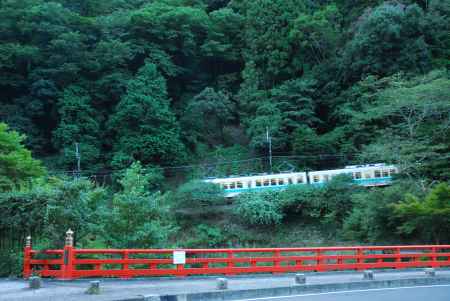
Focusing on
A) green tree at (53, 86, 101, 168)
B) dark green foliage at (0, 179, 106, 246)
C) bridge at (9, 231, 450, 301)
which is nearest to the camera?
bridge at (9, 231, 450, 301)

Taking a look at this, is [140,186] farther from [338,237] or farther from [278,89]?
[278,89]

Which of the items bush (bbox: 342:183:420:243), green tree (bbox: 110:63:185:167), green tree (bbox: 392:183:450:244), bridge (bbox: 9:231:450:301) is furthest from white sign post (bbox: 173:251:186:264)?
green tree (bbox: 110:63:185:167)

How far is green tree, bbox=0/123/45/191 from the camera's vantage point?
74.9 feet

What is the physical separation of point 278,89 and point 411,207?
24601 mm

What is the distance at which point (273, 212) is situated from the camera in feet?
108

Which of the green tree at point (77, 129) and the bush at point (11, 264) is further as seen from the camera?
the green tree at point (77, 129)

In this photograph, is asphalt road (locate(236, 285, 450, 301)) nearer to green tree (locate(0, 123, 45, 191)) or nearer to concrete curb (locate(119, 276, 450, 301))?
concrete curb (locate(119, 276, 450, 301))

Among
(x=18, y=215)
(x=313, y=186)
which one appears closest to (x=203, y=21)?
(x=313, y=186)

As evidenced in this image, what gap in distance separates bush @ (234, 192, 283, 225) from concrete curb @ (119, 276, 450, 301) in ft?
63.3

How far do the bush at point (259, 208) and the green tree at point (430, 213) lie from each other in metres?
10.8

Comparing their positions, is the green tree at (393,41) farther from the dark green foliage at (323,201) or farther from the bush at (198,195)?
the bush at (198,195)

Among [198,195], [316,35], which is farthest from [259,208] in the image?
[316,35]

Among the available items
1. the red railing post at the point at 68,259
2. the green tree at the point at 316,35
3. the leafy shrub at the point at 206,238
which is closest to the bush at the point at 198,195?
the leafy shrub at the point at 206,238

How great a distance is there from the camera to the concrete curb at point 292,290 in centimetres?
952
